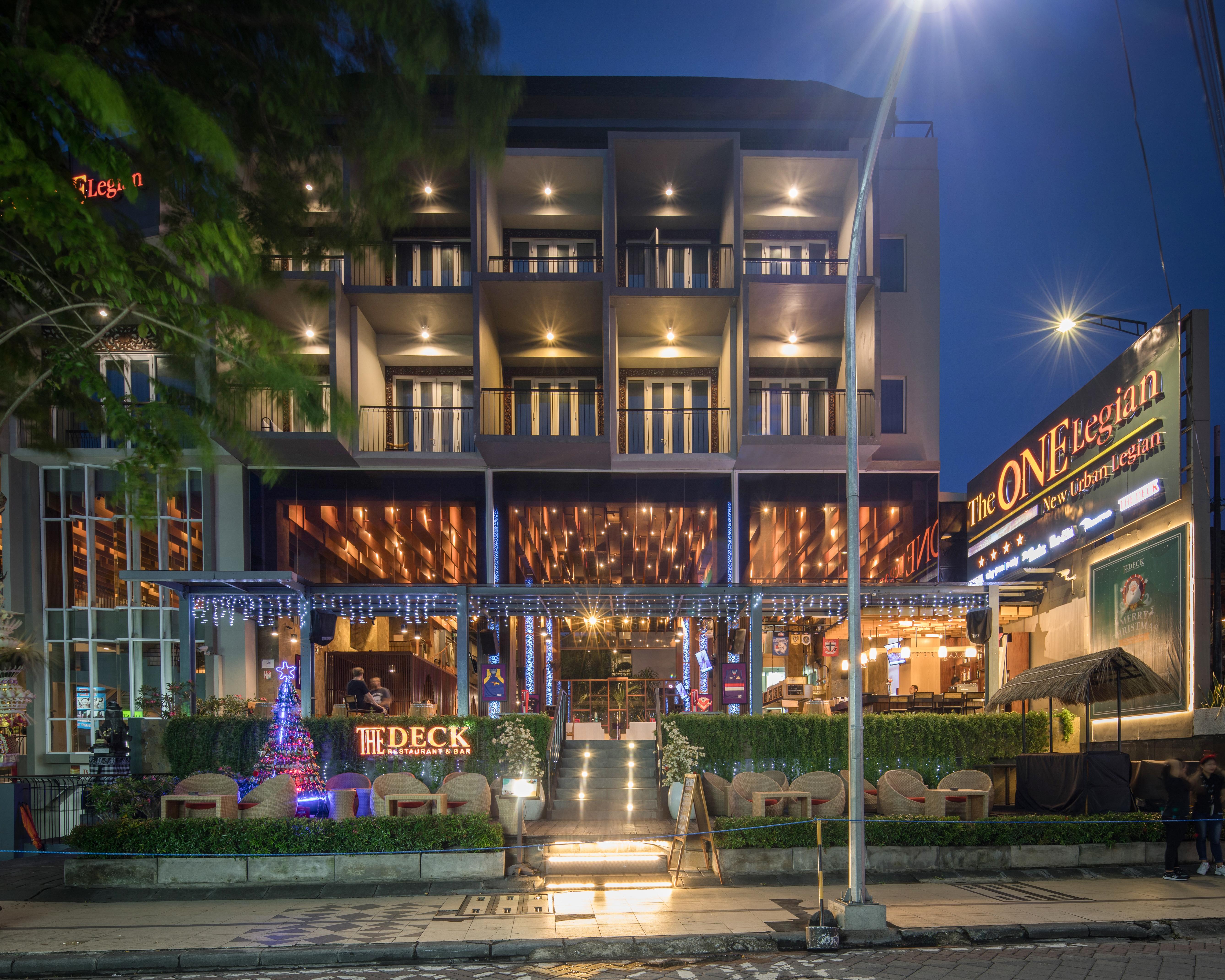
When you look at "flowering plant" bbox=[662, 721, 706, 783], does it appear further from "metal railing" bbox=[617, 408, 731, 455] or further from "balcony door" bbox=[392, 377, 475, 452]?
"balcony door" bbox=[392, 377, 475, 452]

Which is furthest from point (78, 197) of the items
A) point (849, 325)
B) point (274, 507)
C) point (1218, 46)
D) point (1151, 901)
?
point (274, 507)

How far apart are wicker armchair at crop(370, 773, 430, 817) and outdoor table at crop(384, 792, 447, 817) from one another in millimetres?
40

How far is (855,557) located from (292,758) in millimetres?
10207

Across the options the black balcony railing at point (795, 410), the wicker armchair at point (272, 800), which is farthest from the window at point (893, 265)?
the wicker armchair at point (272, 800)

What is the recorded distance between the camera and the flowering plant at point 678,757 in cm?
1582

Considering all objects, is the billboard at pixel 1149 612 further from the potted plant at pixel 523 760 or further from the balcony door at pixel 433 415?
the balcony door at pixel 433 415

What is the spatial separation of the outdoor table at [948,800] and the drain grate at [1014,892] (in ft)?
5.29

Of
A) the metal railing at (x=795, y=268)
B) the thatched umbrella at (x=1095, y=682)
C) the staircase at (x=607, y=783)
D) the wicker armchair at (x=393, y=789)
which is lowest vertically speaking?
the staircase at (x=607, y=783)

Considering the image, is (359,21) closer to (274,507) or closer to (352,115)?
(352,115)

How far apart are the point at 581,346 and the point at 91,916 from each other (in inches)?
648

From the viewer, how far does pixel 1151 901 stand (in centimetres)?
1048

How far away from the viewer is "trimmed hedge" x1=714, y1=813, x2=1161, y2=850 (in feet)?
40.4

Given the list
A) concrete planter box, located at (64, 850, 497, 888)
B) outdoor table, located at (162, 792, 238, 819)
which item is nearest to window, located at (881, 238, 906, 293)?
concrete planter box, located at (64, 850, 497, 888)

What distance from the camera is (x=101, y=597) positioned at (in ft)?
74.1
